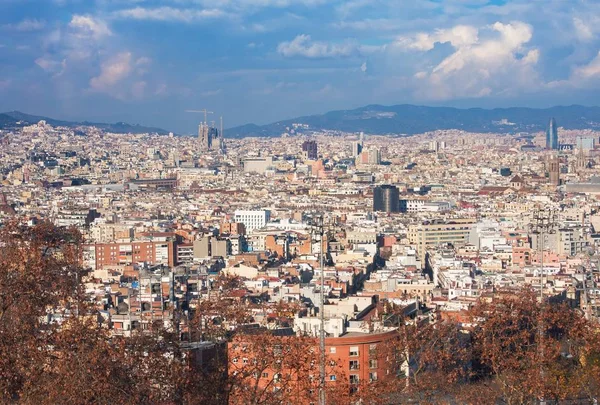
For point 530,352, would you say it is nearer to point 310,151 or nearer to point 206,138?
point 310,151

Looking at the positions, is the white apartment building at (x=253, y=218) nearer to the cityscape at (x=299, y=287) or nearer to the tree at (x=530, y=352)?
the cityscape at (x=299, y=287)

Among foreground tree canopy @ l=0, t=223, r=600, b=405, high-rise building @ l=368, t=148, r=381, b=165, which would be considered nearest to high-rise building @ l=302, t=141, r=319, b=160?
high-rise building @ l=368, t=148, r=381, b=165

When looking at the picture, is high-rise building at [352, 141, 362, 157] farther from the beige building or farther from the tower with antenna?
the beige building

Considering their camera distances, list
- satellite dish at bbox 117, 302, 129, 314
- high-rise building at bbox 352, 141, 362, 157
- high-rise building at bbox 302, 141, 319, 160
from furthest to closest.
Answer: high-rise building at bbox 352, 141, 362, 157 → high-rise building at bbox 302, 141, 319, 160 → satellite dish at bbox 117, 302, 129, 314

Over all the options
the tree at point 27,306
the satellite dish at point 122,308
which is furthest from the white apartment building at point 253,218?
the tree at point 27,306

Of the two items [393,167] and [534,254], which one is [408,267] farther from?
[393,167]

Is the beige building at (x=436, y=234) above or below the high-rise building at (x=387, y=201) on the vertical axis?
below
